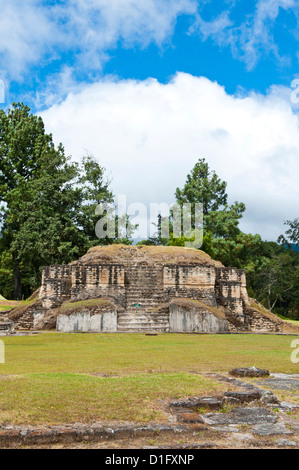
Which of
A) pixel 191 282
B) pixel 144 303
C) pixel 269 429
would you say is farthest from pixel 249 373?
pixel 191 282

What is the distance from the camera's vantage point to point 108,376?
543 cm

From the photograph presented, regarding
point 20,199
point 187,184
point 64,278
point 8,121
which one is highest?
point 8,121

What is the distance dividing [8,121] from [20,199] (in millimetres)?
6770

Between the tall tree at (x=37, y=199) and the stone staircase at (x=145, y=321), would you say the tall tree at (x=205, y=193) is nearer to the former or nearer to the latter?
the tall tree at (x=37, y=199)

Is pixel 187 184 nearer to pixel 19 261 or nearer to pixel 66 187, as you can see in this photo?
pixel 66 187

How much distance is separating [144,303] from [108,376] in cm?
998

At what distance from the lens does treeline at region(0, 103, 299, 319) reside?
2417cm

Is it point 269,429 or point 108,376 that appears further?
point 108,376

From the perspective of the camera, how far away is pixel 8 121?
2991 centimetres

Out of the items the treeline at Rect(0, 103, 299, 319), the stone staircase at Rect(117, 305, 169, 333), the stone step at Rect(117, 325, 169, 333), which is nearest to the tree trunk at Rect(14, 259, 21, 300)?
the treeline at Rect(0, 103, 299, 319)

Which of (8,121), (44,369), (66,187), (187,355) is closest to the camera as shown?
A: (44,369)

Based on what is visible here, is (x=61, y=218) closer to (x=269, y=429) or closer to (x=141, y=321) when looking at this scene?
(x=141, y=321)
